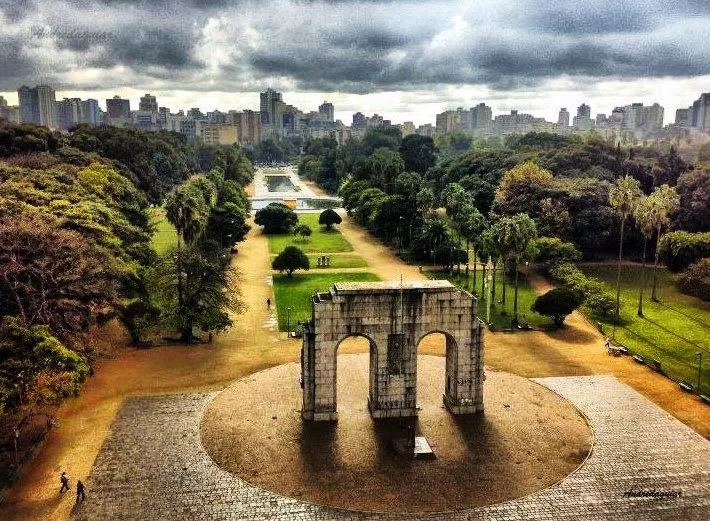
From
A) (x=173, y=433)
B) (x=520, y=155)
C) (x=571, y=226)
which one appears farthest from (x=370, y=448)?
(x=520, y=155)

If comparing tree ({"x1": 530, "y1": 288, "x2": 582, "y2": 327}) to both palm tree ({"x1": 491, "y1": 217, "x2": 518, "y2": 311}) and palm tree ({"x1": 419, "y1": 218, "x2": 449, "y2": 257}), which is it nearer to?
palm tree ({"x1": 491, "y1": 217, "x2": 518, "y2": 311})

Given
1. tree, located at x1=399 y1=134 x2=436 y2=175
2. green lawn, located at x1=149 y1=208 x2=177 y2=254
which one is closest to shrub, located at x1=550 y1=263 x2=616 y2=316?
green lawn, located at x1=149 y1=208 x2=177 y2=254

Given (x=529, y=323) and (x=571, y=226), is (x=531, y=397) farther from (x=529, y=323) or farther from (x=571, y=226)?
(x=571, y=226)

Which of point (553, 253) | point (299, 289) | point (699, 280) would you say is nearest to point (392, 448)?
point (299, 289)

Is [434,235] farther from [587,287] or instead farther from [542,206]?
[587,287]

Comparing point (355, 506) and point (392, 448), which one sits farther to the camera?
point (392, 448)

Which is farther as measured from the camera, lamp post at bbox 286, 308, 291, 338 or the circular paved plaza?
lamp post at bbox 286, 308, 291, 338
